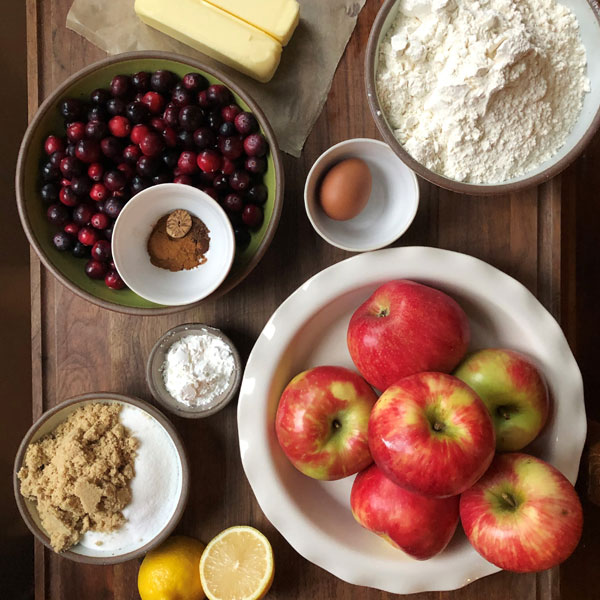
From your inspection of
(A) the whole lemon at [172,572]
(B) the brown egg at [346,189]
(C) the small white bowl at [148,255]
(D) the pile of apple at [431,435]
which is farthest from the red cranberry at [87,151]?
(A) the whole lemon at [172,572]

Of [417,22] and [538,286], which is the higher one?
[417,22]

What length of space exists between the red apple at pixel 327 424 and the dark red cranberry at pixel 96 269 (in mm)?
321

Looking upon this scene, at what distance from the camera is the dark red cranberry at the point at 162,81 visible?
84cm

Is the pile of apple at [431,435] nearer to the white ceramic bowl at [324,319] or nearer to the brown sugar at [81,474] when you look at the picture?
the white ceramic bowl at [324,319]

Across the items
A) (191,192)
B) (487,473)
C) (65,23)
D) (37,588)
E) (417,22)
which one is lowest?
(37,588)

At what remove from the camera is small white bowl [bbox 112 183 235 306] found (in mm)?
809

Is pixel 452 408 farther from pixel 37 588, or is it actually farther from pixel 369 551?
pixel 37 588

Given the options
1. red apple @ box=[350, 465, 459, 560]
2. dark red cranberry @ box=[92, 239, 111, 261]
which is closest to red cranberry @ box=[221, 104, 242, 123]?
dark red cranberry @ box=[92, 239, 111, 261]

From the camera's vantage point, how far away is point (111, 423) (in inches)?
35.0

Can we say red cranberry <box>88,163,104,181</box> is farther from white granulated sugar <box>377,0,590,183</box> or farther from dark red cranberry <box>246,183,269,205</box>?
white granulated sugar <box>377,0,590,183</box>

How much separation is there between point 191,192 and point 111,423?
364mm

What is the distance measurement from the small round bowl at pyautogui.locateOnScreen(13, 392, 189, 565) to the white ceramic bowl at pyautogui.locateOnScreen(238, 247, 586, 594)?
11 cm

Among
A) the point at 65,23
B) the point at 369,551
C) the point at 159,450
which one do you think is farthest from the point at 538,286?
the point at 65,23

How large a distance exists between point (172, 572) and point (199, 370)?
0.97 ft
